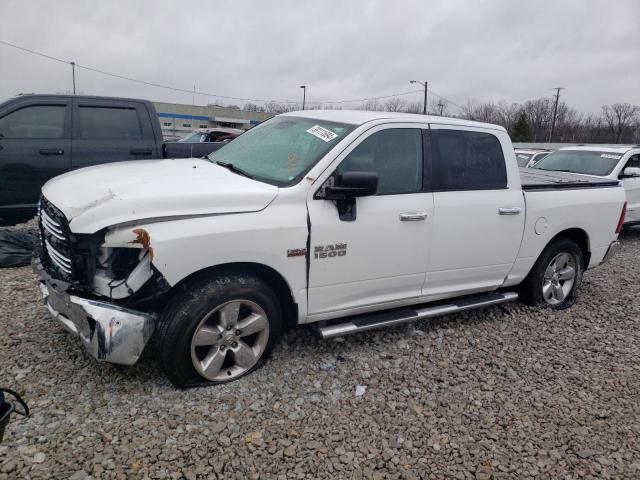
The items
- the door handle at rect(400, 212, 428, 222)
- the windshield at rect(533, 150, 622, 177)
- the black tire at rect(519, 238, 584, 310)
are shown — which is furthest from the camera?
the windshield at rect(533, 150, 622, 177)

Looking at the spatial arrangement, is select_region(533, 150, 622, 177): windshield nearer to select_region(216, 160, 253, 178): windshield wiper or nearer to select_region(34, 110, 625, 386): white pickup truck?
select_region(34, 110, 625, 386): white pickup truck

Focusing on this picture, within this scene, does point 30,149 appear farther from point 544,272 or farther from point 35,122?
point 544,272

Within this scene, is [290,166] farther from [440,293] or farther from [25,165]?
[25,165]

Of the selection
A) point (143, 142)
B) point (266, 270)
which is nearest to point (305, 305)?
point (266, 270)

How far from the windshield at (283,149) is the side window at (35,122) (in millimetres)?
3188

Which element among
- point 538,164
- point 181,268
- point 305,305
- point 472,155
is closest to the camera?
point 181,268

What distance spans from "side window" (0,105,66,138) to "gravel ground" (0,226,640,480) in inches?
105

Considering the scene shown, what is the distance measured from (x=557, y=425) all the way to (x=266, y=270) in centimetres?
218

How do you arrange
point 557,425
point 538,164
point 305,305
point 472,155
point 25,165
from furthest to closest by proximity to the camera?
point 538,164
point 25,165
point 472,155
point 305,305
point 557,425

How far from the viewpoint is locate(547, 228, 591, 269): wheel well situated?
5.05 m

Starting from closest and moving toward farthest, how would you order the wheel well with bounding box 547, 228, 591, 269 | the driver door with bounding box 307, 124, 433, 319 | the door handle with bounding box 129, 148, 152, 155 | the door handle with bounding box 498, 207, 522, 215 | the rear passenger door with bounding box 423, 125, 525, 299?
1. the driver door with bounding box 307, 124, 433, 319
2. the rear passenger door with bounding box 423, 125, 525, 299
3. the door handle with bounding box 498, 207, 522, 215
4. the wheel well with bounding box 547, 228, 591, 269
5. the door handle with bounding box 129, 148, 152, 155

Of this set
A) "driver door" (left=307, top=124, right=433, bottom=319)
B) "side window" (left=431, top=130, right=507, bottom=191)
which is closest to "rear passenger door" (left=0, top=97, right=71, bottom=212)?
"driver door" (left=307, top=124, right=433, bottom=319)

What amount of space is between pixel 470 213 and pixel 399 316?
106 cm

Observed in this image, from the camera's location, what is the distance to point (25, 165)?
603 cm
